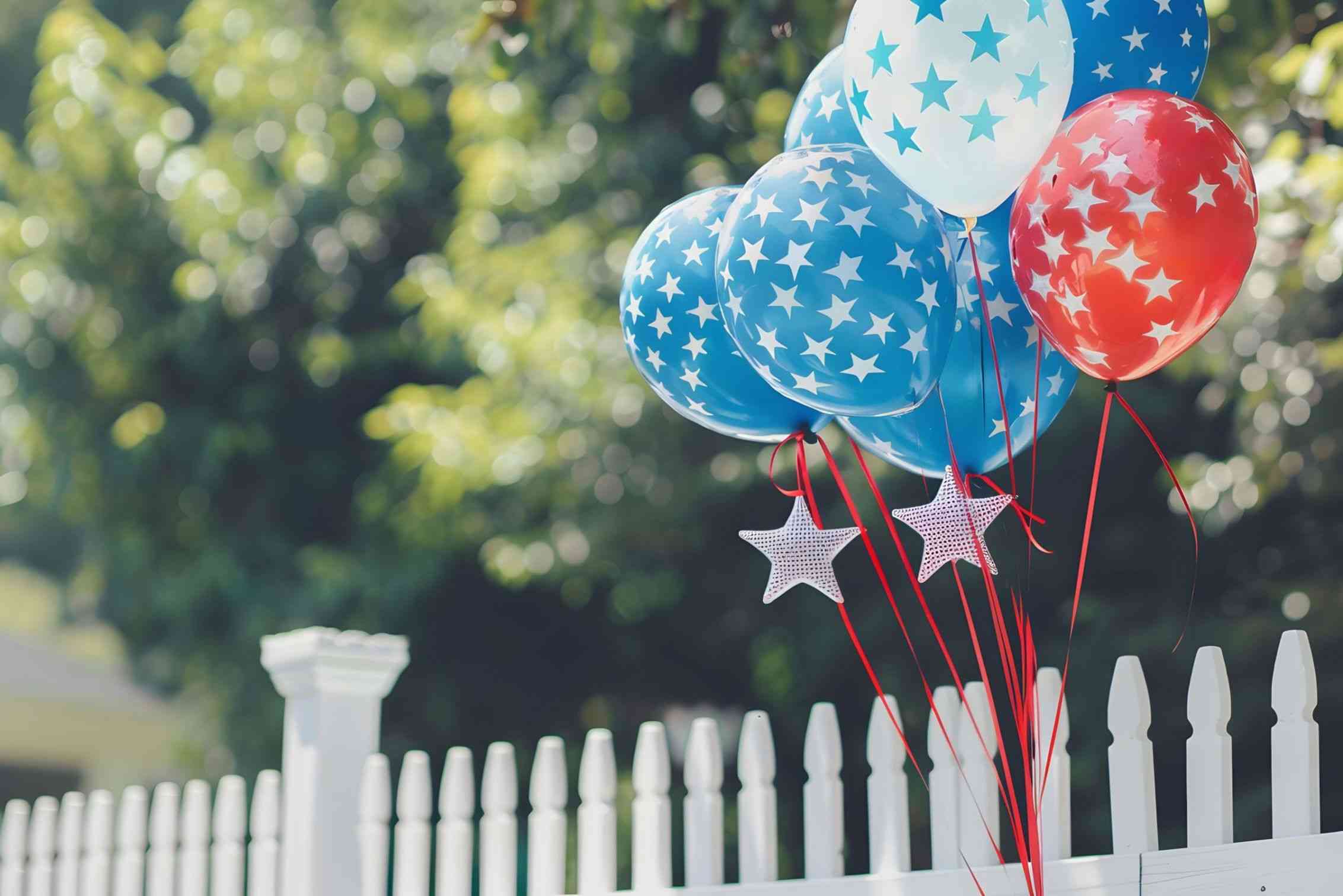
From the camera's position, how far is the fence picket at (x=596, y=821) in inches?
106

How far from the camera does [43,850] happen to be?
3.81 m

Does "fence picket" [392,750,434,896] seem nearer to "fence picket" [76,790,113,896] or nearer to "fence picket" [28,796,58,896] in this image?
"fence picket" [76,790,113,896]

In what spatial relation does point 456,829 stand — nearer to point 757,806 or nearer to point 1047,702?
point 757,806

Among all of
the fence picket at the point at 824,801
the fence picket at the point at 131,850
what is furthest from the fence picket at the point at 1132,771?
the fence picket at the point at 131,850

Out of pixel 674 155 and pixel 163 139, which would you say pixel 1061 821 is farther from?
pixel 163 139

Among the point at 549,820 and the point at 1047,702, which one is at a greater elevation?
the point at 1047,702

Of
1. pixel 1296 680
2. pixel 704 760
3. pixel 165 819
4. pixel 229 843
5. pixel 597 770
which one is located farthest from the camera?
pixel 165 819

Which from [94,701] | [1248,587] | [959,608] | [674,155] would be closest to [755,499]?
[959,608]

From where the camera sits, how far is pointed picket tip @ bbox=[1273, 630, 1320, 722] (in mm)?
2074

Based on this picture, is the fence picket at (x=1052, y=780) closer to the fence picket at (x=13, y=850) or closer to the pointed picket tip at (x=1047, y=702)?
the pointed picket tip at (x=1047, y=702)

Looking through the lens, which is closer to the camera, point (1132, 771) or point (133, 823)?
point (1132, 771)

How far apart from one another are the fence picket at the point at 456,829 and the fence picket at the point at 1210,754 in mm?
1370

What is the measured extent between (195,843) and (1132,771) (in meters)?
2.18

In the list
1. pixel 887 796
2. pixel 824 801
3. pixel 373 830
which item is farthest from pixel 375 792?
pixel 887 796
